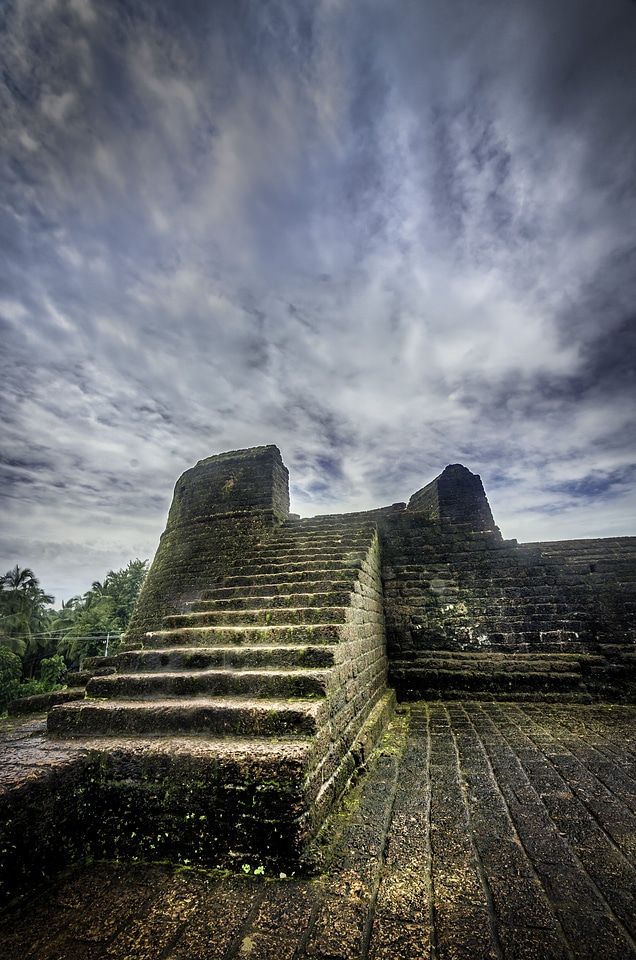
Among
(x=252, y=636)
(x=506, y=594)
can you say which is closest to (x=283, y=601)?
(x=252, y=636)

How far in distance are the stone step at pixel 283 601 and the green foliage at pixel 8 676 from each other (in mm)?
21450

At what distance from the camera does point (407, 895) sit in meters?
1.55

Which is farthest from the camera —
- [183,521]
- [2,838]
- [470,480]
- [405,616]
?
[183,521]

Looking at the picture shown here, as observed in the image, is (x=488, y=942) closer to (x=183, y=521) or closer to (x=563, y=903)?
(x=563, y=903)

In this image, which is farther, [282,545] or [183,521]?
[183,521]

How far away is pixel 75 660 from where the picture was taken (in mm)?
24812

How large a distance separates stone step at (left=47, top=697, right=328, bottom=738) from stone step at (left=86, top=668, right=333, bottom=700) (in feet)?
0.26

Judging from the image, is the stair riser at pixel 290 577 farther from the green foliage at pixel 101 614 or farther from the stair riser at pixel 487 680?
the green foliage at pixel 101 614

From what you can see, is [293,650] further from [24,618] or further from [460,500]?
[24,618]

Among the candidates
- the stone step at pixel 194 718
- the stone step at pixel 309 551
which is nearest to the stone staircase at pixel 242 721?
the stone step at pixel 194 718

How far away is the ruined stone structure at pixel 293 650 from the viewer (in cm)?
190

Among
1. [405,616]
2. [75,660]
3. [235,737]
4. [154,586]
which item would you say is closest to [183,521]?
[154,586]

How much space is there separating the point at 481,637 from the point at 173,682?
4828 millimetres

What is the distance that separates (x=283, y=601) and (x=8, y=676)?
76.7 feet
